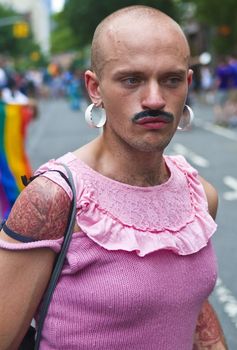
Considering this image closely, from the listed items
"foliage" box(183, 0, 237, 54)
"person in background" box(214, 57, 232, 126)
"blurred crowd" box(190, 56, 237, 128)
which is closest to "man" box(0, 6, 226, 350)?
"blurred crowd" box(190, 56, 237, 128)

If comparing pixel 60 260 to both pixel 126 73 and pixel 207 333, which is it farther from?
pixel 207 333

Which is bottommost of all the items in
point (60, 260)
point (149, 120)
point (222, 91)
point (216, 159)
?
point (222, 91)

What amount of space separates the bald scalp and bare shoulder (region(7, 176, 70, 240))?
1.03ft

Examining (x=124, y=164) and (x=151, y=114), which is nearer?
(x=151, y=114)

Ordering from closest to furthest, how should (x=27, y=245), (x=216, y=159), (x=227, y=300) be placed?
(x=27, y=245)
(x=227, y=300)
(x=216, y=159)

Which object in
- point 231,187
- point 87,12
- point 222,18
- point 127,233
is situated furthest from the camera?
point 87,12

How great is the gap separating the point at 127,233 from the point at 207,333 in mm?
521

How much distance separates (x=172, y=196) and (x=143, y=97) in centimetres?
30

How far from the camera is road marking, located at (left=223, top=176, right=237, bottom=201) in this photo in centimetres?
845

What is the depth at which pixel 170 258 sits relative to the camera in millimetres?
1729

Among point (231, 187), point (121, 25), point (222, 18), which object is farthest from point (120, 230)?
point (222, 18)

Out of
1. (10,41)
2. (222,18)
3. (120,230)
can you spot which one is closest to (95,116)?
(120,230)

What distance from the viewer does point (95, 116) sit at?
1.83 meters

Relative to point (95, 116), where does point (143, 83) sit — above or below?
above
